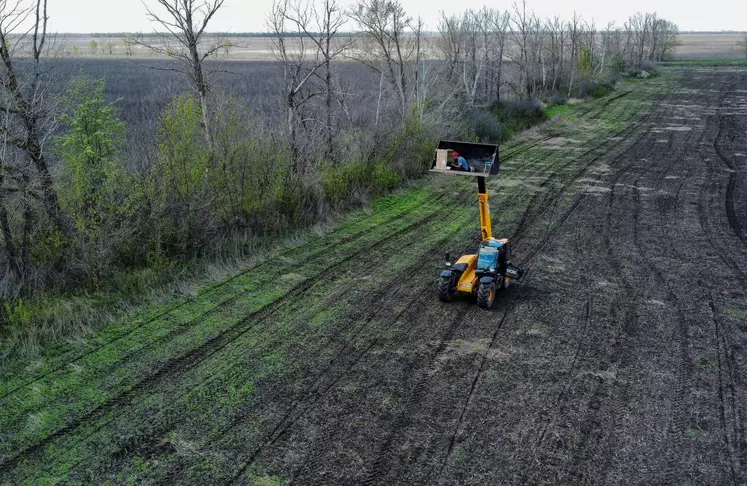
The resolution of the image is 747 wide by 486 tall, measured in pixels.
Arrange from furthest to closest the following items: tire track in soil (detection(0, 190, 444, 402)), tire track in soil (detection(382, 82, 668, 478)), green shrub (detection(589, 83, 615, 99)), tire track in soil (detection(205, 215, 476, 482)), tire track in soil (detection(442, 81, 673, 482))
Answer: green shrub (detection(589, 83, 615, 99)) < tire track in soil (detection(0, 190, 444, 402)) < tire track in soil (detection(382, 82, 668, 478)) < tire track in soil (detection(442, 81, 673, 482)) < tire track in soil (detection(205, 215, 476, 482))

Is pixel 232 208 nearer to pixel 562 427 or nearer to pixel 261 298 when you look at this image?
pixel 261 298

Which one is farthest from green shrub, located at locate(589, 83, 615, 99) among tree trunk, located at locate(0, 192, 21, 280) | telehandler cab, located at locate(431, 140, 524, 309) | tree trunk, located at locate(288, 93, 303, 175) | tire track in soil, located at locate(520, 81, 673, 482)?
tree trunk, located at locate(0, 192, 21, 280)

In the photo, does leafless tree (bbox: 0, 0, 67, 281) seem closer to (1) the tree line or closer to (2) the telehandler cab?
(1) the tree line

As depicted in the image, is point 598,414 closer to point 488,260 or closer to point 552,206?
point 488,260

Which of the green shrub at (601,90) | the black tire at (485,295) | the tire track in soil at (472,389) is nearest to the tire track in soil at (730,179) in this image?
the black tire at (485,295)

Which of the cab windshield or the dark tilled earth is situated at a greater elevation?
the cab windshield

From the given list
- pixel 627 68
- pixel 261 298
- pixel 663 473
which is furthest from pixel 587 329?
pixel 627 68

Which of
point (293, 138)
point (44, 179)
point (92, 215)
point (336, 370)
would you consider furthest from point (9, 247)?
point (293, 138)
